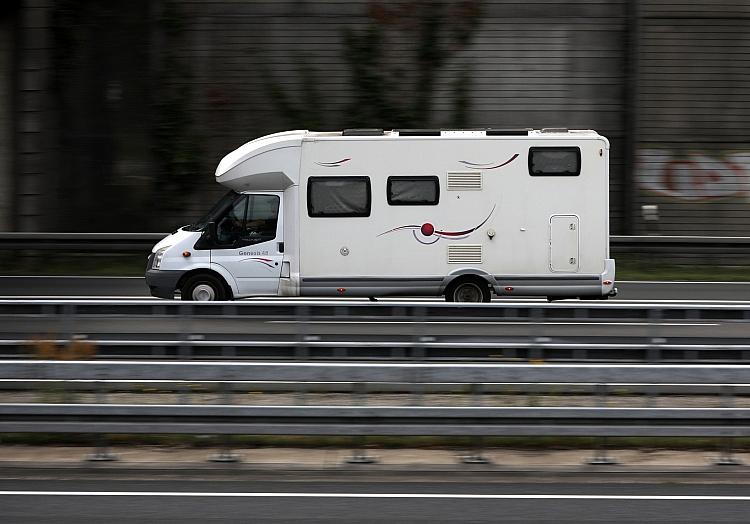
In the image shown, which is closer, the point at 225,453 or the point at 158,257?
the point at 225,453

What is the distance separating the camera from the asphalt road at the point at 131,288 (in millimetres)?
19859

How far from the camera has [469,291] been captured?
1662 centimetres

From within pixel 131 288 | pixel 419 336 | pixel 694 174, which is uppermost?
pixel 694 174

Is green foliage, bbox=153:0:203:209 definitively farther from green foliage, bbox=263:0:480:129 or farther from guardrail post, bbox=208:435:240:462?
guardrail post, bbox=208:435:240:462

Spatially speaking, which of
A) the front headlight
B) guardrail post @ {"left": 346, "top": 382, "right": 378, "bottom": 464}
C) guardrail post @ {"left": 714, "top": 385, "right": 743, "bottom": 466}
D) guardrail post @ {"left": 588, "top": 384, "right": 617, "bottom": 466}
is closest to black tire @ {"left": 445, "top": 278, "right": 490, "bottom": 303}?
the front headlight

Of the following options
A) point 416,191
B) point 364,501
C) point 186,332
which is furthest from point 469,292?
point 364,501

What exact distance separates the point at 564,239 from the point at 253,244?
4.65 metres

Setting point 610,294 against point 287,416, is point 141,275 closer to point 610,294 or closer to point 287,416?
point 610,294

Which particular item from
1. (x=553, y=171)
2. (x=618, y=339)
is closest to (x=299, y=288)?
(x=553, y=171)

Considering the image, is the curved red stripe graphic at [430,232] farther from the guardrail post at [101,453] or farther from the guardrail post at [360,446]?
the guardrail post at [101,453]

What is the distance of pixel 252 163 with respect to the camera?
1644cm

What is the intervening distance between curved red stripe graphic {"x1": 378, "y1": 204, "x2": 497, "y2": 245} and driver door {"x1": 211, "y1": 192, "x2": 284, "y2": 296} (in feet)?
5.28

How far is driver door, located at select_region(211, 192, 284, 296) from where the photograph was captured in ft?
54.1

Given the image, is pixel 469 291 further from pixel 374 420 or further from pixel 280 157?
pixel 374 420
